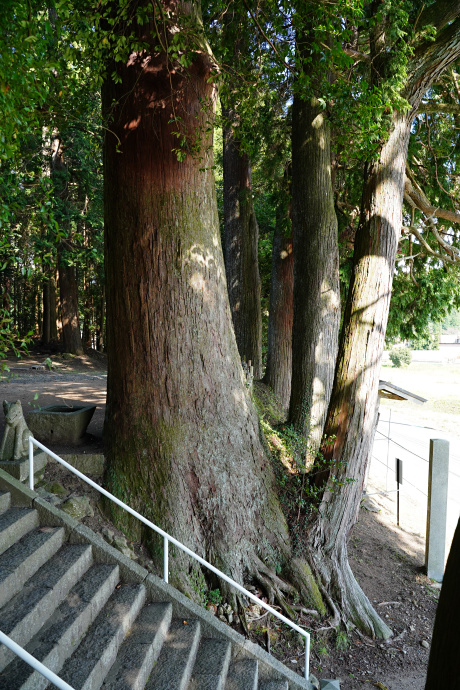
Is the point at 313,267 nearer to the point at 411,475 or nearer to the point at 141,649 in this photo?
A: the point at 141,649

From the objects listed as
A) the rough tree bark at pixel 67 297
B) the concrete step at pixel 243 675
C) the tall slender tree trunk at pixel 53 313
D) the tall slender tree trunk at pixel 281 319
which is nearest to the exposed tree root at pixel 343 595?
the concrete step at pixel 243 675

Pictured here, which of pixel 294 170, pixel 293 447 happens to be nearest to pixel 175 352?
pixel 293 447

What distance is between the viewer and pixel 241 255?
36.4 ft

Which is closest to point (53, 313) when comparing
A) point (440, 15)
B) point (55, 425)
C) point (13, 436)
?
point (55, 425)

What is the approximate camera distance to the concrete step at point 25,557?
3762 millimetres

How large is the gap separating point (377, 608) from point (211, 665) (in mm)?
2937

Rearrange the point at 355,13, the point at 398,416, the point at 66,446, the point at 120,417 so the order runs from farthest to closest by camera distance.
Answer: the point at 398,416, the point at 66,446, the point at 120,417, the point at 355,13

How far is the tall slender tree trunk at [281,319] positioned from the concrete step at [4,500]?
22.5 ft

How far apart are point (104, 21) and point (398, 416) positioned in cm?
2777

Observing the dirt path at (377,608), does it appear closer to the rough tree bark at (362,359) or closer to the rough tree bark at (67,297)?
the rough tree bark at (362,359)

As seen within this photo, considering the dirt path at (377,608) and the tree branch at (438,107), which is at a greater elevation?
the tree branch at (438,107)

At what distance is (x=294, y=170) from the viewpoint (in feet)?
25.0

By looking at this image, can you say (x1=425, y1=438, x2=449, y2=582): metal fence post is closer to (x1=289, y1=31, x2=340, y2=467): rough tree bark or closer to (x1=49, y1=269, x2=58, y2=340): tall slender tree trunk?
(x1=289, y1=31, x2=340, y2=467): rough tree bark

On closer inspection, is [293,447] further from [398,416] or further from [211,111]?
[398,416]
